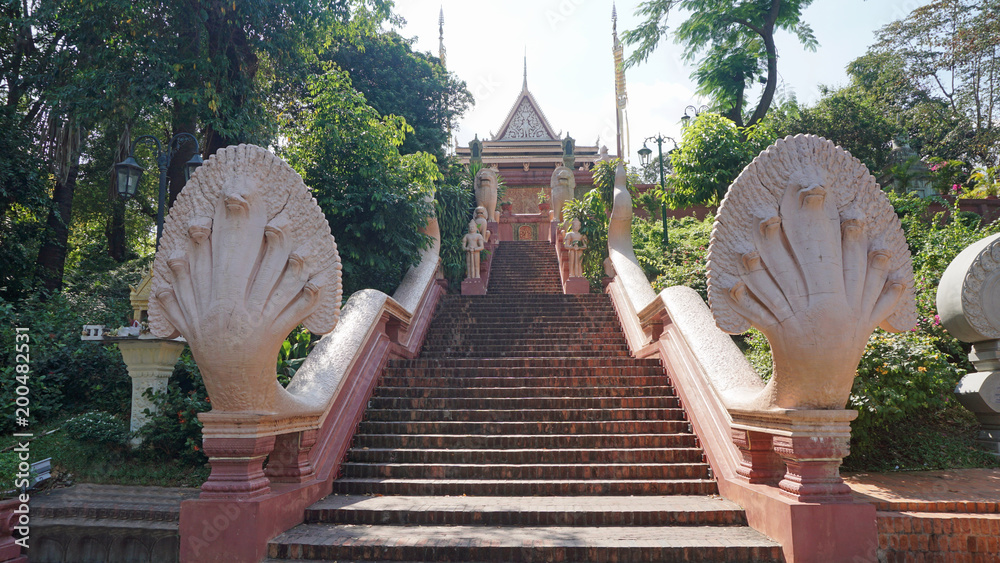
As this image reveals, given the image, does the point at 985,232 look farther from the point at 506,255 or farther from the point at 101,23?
the point at 101,23

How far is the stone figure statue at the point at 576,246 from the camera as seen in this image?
12180mm

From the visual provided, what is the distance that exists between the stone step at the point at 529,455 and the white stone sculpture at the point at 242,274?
154cm

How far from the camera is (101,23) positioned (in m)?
8.80

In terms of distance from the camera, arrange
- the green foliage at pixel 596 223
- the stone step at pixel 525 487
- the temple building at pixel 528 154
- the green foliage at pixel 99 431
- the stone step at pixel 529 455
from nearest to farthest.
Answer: the stone step at pixel 525 487 → the stone step at pixel 529 455 → the green foliage at pixel 99 431 → the green foliage at pixel 596 223 → the temple building at pixel 528 154


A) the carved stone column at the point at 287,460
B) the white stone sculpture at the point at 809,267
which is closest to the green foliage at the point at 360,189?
the carved stone column at the point at 287,460

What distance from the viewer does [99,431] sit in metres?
5.66

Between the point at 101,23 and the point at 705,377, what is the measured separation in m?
9.75

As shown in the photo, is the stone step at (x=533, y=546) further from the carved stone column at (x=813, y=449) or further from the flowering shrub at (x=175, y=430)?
the flowering shrub at (x=175, y=430)

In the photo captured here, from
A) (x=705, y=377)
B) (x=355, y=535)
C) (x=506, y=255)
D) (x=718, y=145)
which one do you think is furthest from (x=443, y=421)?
(x=506, y=255)

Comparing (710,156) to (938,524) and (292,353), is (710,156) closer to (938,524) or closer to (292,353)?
(292,353)

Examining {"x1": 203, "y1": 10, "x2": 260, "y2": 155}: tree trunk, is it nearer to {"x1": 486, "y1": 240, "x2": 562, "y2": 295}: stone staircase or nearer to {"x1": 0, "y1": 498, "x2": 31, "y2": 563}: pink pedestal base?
{"x1": 486, "y1": 240, "x2": 562, "y2": 295}: stone staircase

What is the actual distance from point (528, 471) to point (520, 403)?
1211mm

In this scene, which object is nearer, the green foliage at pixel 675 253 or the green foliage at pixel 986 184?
the green foliage at pixel 675 253

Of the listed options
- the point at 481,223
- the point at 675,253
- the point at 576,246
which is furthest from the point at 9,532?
the point at 481,223
